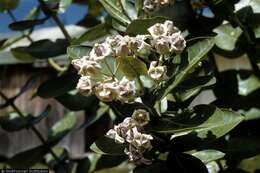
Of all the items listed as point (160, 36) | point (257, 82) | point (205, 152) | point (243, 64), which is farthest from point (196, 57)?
point (243, 64)

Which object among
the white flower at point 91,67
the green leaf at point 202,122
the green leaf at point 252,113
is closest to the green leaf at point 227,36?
the green leaf at point 252,113

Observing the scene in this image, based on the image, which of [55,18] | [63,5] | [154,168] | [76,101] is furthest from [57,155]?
[154,168]

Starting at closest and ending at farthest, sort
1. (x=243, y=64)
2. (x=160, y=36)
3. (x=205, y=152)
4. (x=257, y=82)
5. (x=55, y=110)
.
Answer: (x=160, y=36), (x=205, y=152), (x=257, y=82), (x=243, y=64), (x=55, y=110)

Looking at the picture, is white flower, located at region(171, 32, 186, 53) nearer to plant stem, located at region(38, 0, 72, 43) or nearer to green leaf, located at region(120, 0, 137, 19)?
green leaf, located at region(120, 0, 137, 19)

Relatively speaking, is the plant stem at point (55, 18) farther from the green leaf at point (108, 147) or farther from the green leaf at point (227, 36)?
the green leaf at point (108, 147)

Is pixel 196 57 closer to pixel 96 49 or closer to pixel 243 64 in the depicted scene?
pixel 96 49

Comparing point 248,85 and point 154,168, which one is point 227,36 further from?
point 154,168

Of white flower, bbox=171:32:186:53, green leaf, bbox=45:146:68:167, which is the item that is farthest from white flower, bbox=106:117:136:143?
green leaf, bbox=45:146:68:167

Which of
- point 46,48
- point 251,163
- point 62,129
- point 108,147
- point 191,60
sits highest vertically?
point 191,60
